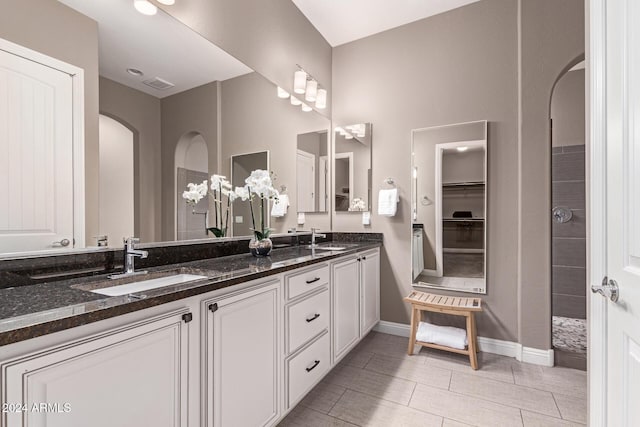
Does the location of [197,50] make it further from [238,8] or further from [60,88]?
[60,88]

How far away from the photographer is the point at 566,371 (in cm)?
219

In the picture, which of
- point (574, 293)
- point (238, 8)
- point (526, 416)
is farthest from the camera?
point (574, 293)

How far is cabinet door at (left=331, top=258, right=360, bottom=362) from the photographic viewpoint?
6.72ft

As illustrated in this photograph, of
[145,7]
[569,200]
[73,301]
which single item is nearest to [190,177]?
[145,7]

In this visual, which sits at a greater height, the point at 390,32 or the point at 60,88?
the point at 390,32

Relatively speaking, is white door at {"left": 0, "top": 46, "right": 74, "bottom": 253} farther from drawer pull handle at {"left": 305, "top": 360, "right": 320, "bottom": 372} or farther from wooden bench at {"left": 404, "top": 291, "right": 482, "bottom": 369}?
wooden bench at {"left": 404, "top": 291, "right": 482, "bottom": 369}

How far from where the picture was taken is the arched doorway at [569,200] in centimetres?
319

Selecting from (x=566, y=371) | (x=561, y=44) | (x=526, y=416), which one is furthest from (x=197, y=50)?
(x=566, y=371)

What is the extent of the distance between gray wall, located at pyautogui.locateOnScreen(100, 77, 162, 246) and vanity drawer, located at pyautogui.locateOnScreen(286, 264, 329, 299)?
28.7 inches

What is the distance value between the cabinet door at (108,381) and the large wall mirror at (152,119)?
62 cm
